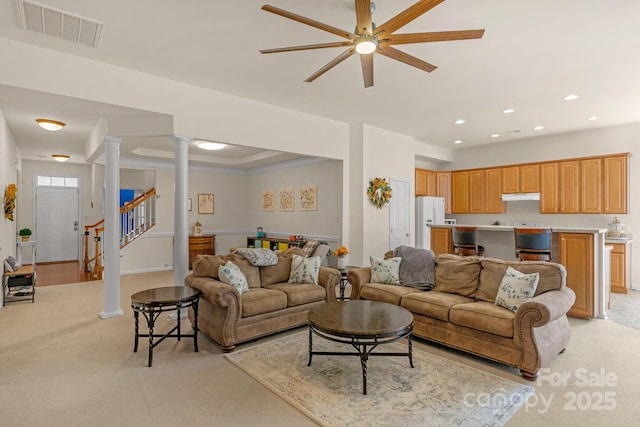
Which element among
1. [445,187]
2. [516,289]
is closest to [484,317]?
[516,289]

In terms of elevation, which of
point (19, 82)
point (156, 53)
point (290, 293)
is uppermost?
point (156, 53)

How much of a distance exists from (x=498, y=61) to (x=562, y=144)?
462cm

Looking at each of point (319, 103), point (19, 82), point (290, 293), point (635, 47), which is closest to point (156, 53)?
point (19, 82)

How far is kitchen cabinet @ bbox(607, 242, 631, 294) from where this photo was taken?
5.85 m

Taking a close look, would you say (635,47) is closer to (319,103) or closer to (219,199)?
(319,103)

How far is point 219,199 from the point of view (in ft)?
31.0

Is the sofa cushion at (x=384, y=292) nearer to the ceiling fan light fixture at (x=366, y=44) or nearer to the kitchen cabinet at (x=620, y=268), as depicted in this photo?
the ceiling fan light fixture at (x=366, y=44)

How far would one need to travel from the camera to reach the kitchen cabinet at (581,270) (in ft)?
14.3

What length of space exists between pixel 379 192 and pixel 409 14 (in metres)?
4.30

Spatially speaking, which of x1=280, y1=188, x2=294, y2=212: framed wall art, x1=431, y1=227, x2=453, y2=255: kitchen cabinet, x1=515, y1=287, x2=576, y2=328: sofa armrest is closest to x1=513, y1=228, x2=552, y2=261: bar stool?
x1=431, y1=227, x2=453, y2=255: kitchen cabinet

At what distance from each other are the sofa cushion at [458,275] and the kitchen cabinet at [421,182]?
13.6 feet

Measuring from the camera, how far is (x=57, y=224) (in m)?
9.42

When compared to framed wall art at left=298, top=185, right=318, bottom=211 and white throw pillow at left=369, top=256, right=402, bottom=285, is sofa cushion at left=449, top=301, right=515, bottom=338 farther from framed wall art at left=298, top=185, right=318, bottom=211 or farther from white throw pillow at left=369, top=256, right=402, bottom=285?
framed wall art at left=298, top=185, right=318, bottom=211

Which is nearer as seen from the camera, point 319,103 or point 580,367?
point 580,367
